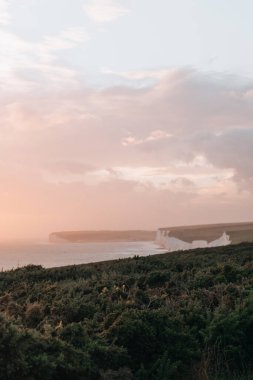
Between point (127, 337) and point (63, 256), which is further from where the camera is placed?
point (63, 256)

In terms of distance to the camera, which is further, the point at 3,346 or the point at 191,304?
the point at 191,304

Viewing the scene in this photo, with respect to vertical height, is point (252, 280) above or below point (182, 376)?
above

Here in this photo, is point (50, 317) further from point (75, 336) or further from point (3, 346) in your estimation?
point (3, 346)

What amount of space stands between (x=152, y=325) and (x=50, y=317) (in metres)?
2.25

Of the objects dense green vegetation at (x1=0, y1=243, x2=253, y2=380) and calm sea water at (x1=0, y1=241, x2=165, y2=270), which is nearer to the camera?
dense green vegetation at (x1=0, y1=243, x2=253, y2=380)

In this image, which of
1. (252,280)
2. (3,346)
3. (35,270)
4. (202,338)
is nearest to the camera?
(3,346)

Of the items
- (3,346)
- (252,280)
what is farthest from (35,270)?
(3,346)

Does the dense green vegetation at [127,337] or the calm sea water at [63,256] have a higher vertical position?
the dense green vegetation at [127,337]

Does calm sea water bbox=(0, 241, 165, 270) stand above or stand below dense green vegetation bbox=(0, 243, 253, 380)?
below

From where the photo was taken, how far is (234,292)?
41.7ft

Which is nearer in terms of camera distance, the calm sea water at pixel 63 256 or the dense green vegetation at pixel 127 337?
the dense green vegetation at pixel 127 337

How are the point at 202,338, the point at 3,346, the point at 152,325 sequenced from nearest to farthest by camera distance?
the point at 3,346 < the point at 152,325 < the point at 202,338

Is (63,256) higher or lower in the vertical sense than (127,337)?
lower

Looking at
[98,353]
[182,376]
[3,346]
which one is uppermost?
[3,346]
